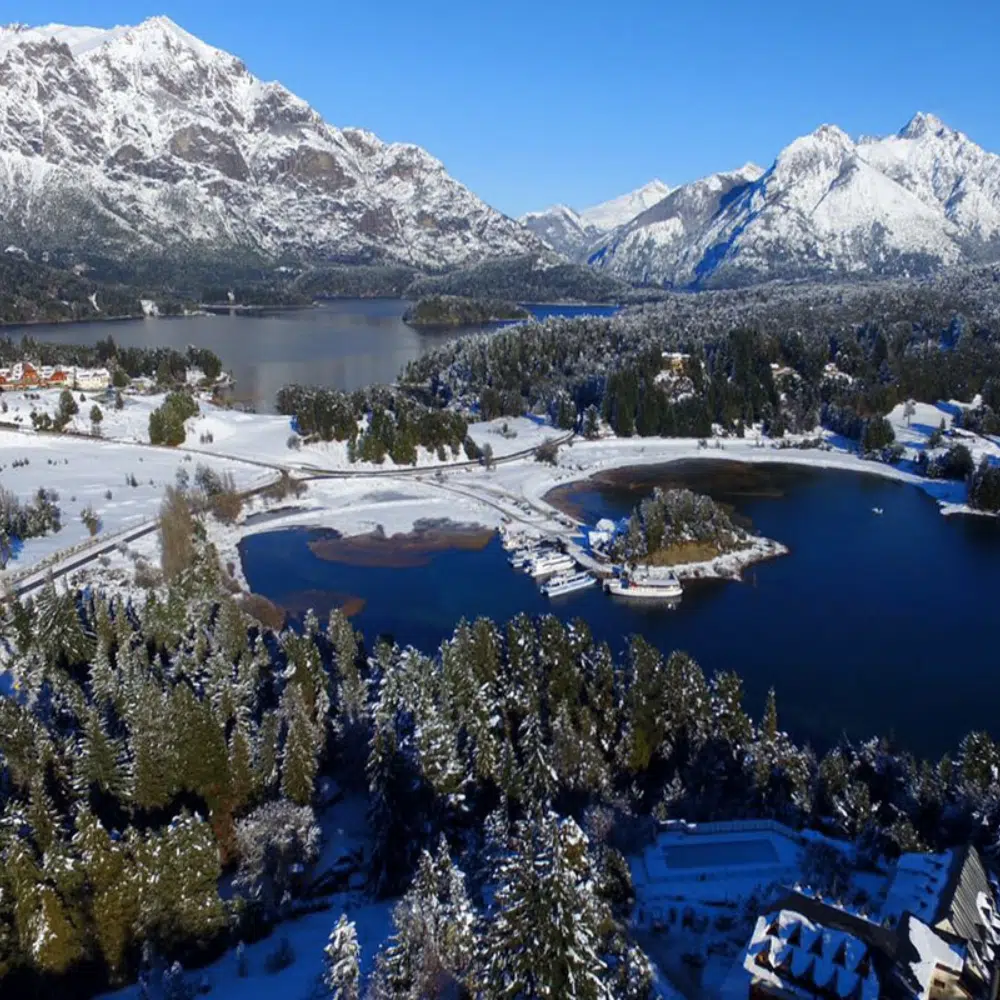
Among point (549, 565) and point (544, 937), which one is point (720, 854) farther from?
point (549, 565)


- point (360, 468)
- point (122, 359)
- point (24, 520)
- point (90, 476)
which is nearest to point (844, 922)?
point (24, 520)

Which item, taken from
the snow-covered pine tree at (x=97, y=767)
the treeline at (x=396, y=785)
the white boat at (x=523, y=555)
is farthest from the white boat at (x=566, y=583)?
the snow-covered pine tree at (x=97, y=767)

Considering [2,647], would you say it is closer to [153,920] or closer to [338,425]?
[153,920]

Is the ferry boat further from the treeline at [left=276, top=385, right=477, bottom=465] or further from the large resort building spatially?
the treeline at [left=276, top=385, right=477, bottom=465]

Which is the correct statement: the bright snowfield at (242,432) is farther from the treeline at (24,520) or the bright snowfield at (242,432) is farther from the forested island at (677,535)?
the forested island at (677,535)

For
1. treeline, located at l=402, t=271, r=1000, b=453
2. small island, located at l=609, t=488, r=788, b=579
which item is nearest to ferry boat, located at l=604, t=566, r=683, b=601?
small island, located at l=609, t=488, r=788, b=579

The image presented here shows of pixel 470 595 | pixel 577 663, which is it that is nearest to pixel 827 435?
pixel 470 595
